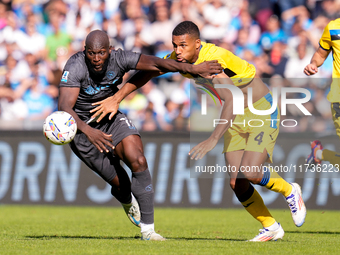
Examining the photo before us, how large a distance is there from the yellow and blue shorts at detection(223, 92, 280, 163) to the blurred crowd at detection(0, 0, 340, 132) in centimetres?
520

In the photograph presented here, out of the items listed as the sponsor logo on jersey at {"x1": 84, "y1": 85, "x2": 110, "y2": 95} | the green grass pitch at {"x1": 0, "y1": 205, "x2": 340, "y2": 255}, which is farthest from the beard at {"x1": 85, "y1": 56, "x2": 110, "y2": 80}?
the green grass pitch at {"x1": 0, "y1": 205, "x2": 340, "y2": 255}

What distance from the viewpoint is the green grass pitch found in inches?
221

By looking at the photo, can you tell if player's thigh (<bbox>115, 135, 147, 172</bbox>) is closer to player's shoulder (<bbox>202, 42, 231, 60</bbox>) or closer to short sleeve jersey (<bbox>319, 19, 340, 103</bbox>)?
player's shoulder (<bbox>202, 42, 231, 60</bbox>)

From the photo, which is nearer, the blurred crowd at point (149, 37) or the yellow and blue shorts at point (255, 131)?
the yellow and blue shorts at point (255, 131)

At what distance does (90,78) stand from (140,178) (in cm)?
144

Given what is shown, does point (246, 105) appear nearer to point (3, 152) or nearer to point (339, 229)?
point (339, 229)

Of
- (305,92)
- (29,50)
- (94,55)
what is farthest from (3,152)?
(305,92)

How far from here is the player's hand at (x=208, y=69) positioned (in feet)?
20.2

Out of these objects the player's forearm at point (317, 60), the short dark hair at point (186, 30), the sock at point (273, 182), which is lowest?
the sock at point (273, 182)

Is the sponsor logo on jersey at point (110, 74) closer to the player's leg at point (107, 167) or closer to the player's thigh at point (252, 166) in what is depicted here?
the player's leg at point (107, 167)

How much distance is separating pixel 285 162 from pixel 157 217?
3146 millimetres

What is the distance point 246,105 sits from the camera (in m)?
7.02

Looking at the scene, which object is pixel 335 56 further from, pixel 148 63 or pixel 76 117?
pixel 76 117

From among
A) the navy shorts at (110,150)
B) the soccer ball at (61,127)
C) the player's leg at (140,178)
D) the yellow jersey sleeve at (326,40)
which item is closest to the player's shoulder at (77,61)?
the soccer ball at (61,127)
